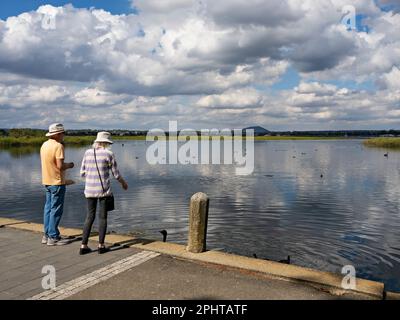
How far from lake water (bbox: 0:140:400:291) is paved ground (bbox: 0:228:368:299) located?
5.70m

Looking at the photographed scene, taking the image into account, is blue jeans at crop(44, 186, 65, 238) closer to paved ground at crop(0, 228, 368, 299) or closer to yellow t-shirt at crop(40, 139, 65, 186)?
yellow t-shirt at crop(40, 139, 65, 186)

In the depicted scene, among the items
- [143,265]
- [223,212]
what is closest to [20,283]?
[143,265]

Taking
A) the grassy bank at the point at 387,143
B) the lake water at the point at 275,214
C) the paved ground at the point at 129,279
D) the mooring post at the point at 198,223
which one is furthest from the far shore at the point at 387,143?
the paved ground at the point at 129,279

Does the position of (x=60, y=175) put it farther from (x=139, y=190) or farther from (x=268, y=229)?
(x=139, y=190)

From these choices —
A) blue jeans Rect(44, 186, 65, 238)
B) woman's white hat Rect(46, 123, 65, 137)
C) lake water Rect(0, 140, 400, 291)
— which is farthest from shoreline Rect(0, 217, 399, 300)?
lake water Rect(0, 140, 400, 291)

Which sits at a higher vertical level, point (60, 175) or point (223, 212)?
point (60, 175)

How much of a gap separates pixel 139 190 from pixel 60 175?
61.4 ft

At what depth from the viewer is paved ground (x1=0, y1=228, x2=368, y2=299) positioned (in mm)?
5547

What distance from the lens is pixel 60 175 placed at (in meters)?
7.84

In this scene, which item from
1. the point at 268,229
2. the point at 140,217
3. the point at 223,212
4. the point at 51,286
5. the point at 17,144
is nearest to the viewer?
the point at 51,286

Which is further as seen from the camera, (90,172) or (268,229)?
(268,229)

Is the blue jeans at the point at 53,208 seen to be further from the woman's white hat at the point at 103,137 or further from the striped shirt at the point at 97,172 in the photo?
the woman's white hat at the point at 103,137

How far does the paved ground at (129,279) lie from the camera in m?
5.55
